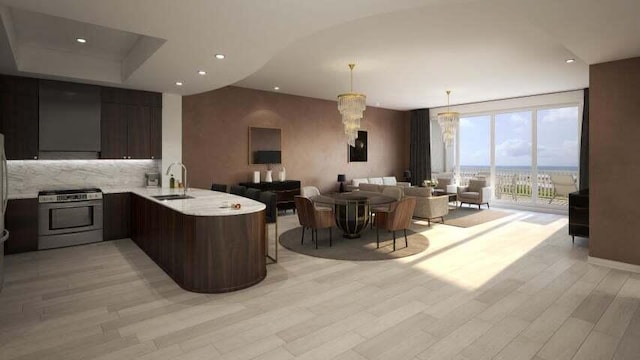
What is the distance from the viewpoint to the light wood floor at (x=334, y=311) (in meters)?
2.44

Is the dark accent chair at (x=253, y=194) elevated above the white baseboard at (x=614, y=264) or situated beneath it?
elevated above

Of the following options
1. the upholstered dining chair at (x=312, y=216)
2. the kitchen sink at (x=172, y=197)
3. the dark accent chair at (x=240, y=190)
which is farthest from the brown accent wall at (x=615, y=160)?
the kitchen sink at (x=172, y=197)

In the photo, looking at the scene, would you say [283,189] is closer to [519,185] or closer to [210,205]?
[210,205]

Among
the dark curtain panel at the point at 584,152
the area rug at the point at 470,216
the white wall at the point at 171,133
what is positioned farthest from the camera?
the dark curtain panel at the point at 584,152

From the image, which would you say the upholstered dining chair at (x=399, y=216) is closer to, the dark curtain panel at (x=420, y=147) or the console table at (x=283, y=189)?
the console table at (x=283, y=189)

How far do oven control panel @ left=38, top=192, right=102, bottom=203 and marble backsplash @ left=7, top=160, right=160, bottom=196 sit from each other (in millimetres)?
630

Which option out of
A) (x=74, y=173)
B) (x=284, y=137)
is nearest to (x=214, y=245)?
(x=74, y=173)

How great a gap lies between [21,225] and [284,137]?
16.8ft

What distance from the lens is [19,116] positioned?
4.95 meters

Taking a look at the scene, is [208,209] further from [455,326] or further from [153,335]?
[455,326]

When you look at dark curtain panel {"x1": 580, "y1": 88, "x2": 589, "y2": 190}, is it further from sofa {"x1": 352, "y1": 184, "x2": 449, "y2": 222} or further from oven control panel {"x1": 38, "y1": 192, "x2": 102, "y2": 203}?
oven control panel {"x1": 38, "y1": 192, "x2": 102, "y2": 203}

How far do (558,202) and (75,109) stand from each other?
454 inches

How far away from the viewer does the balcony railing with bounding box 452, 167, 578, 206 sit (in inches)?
371

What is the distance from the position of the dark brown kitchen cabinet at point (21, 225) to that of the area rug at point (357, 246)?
11.7ft
